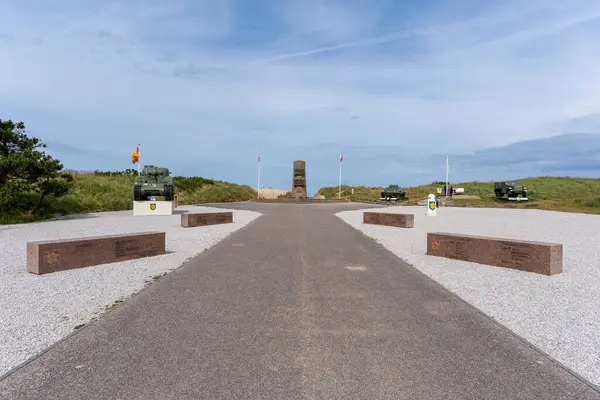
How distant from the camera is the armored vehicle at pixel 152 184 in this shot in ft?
91.4

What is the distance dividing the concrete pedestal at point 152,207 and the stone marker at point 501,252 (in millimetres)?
20314

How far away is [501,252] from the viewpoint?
386 inches

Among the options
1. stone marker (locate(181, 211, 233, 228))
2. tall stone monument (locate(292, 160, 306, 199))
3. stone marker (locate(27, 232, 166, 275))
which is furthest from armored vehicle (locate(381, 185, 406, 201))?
stone marker (locate(27, 232, 166, 275))

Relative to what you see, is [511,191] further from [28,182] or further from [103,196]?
[28,182]

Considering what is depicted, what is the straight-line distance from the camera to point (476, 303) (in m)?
6.47

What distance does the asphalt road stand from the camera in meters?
3.53

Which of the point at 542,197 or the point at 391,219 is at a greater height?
the point at 542,197

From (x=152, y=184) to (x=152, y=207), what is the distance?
7.43ft

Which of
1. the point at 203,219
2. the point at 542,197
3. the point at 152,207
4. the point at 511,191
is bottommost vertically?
the point at 203,219

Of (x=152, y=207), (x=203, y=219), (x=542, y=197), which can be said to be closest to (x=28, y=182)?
(x=152, y=207)

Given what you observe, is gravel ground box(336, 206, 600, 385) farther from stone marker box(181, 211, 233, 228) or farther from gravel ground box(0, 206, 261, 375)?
stone marker box(181, 211, 233, 228)

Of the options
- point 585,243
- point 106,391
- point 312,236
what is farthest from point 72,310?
point 585,243

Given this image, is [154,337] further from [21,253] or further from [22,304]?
[21,253]

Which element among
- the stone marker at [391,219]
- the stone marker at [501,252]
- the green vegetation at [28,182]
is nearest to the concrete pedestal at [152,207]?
the green vegetation at [28,182]
